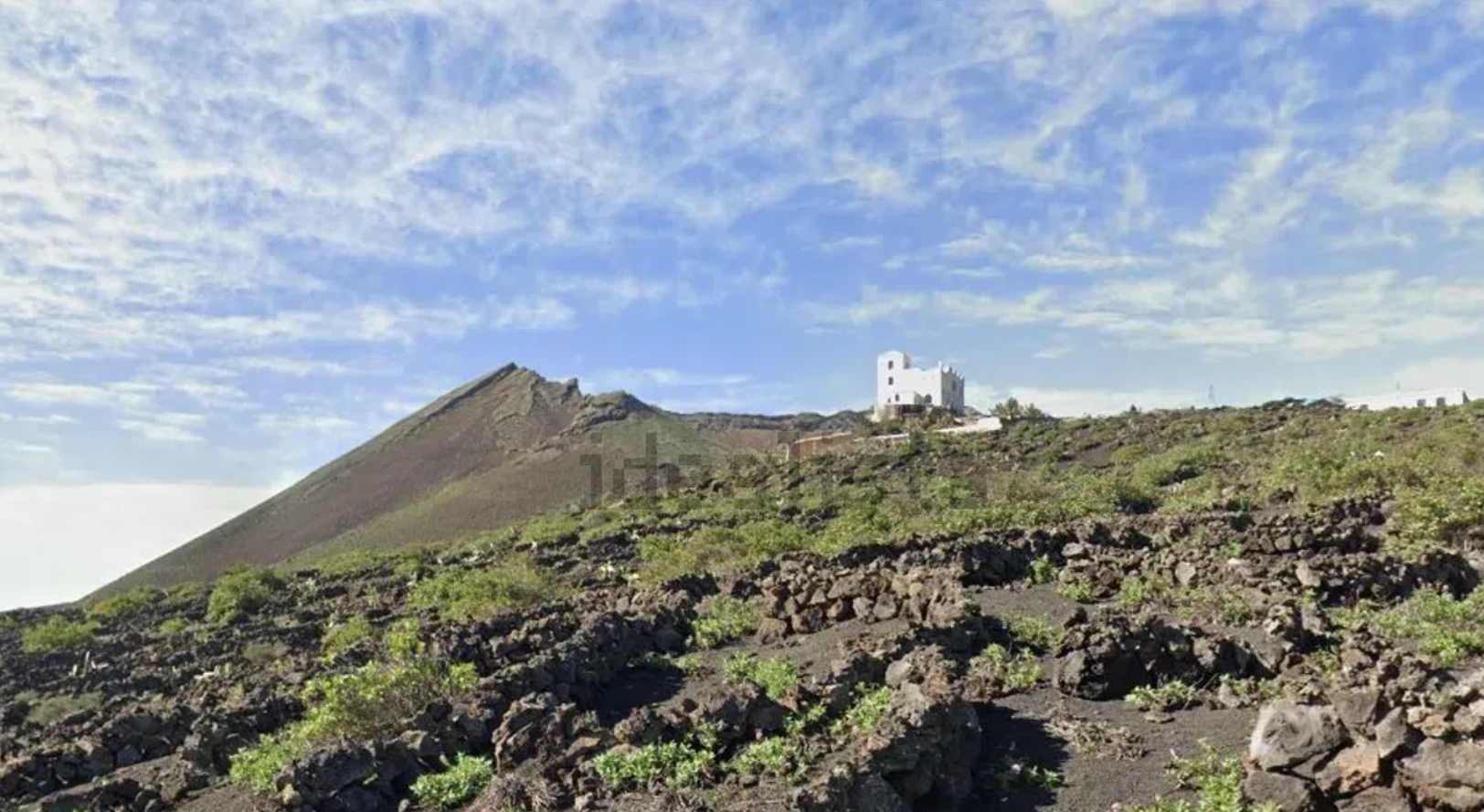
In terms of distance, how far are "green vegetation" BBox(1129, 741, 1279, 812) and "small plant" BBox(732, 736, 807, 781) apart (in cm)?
218

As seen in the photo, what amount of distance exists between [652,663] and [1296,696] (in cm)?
778

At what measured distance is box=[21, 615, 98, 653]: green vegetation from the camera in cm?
3152

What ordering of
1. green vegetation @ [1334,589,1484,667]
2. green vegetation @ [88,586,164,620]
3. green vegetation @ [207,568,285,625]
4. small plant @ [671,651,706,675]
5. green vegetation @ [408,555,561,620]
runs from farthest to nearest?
1. green vegetation @ [88,586,164,620]
2. green vegetation @ [207,568,285,625]
3. green vegetation @ [408,555,561,620]
4. small plant @ [671,651,706,675]
5. green vegetation @ [1334,589,1484,667]

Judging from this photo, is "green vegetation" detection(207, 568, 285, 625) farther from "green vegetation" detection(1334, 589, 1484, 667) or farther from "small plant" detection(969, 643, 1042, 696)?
"green vegetation" detection(1334, 589, 1484, 667)

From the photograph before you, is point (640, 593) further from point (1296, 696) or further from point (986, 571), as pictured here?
point (1296, 696)

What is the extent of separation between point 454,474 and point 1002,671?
3073 inches

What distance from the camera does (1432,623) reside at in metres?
11.2

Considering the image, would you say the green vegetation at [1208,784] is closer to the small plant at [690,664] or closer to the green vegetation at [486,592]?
the small plant at [690,664]

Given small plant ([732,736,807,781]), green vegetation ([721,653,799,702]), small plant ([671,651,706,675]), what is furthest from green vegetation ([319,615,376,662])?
small plant ([732,736,807,781])

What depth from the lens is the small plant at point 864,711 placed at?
321 inches

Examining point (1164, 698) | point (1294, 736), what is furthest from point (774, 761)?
point (1164, 698)

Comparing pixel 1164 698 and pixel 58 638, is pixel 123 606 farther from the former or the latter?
pixel 1164 698

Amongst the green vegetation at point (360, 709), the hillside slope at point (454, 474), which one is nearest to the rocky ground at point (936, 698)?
the green vegetation at point (360, 709)

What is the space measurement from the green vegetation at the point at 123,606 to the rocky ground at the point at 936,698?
2231cm
